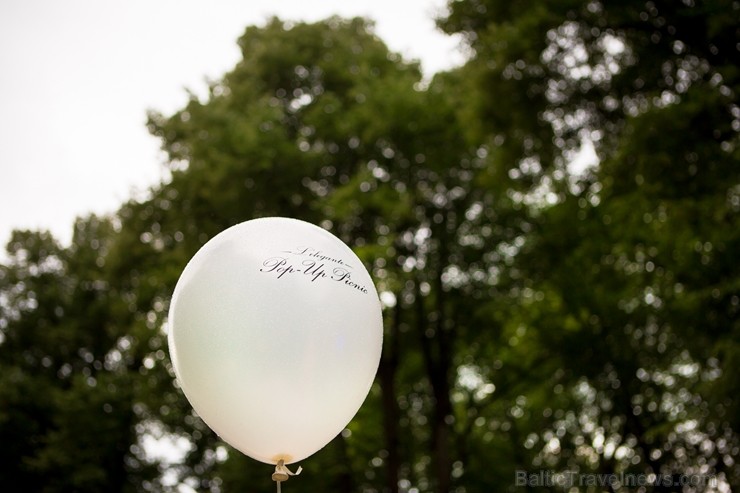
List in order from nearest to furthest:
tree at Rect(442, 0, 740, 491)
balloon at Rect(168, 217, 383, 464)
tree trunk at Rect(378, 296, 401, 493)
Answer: balloon at Rect(168, 217, 383, 464) < tree at Rect(442, 0, 740, 491) < tree trunk at Rect(378, 296, 401, 493)

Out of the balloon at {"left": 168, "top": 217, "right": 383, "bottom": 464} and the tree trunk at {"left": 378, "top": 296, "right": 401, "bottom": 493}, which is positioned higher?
the balloon at {"left": 168, "top": 217, "right": 383, "bottom": 464}

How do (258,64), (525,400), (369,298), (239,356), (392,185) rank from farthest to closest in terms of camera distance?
(525,400)
(258,64)
(392,185)
(369,298)
(239,356)

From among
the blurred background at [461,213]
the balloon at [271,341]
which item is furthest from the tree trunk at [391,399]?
the balloon at [271,341]

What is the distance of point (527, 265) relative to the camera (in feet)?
43.9

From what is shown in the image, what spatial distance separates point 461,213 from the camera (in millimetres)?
13602

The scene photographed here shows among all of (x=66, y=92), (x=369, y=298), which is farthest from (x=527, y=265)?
(x=369, y=298)

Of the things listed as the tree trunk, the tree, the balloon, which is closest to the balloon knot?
the balloon

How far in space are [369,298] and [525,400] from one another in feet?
49.3

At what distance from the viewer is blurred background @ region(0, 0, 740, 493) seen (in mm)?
8570

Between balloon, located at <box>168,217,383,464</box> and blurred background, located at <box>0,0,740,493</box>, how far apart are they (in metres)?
5.47

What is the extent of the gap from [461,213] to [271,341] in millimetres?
10518

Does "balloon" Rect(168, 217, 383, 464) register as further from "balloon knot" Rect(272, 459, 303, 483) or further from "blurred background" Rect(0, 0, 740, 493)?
"blurred background" Rect(0, 0, 740, 493)

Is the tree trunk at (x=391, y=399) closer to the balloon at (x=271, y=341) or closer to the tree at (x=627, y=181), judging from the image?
the tree at (x=627, y=181)

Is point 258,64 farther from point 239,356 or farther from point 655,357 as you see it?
point 239,356
